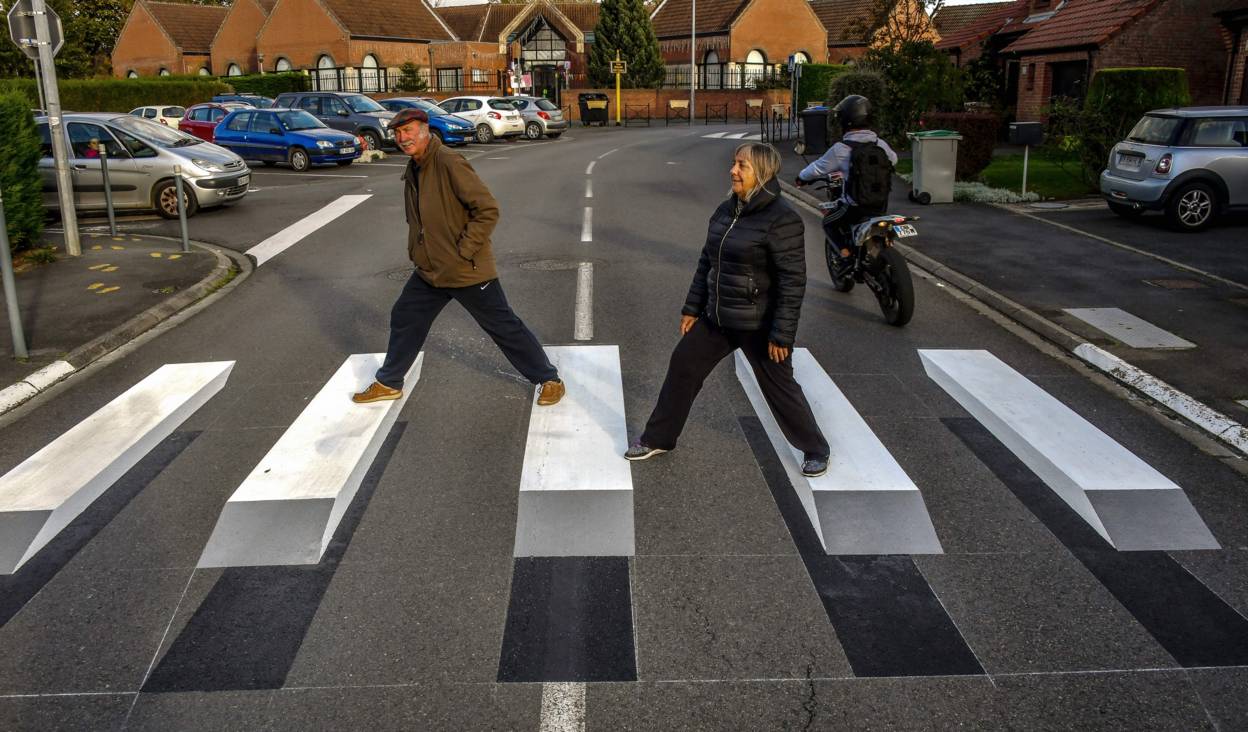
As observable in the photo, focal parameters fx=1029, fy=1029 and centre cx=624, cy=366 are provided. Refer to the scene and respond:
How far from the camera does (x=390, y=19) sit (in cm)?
6188

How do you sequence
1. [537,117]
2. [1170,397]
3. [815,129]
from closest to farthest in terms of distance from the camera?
[1170,397] < [815,129] < [537,117]

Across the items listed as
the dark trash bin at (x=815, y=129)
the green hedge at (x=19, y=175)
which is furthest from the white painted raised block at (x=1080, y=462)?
the dark trash bin at (x=815, y=129)

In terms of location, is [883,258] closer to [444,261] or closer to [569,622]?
[444,261]

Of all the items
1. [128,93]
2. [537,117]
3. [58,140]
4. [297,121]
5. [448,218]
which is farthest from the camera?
[128,93]

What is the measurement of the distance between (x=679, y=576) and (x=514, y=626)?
2.76ft

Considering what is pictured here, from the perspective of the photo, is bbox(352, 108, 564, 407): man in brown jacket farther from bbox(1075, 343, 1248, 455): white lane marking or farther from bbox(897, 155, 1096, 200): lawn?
bbox(897, 155, 1096, 200): lawn

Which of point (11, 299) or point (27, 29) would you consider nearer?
point (11, 299)

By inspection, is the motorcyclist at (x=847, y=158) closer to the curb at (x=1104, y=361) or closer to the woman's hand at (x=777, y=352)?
the curb at (x=1104, y=361)

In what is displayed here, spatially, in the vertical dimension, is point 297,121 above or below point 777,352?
above

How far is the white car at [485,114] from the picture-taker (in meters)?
34.9

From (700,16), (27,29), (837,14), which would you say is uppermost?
(837,14)

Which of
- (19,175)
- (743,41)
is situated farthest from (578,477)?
(743,41)

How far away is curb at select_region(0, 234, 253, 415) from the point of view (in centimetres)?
771

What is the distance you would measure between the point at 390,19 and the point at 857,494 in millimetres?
62178
